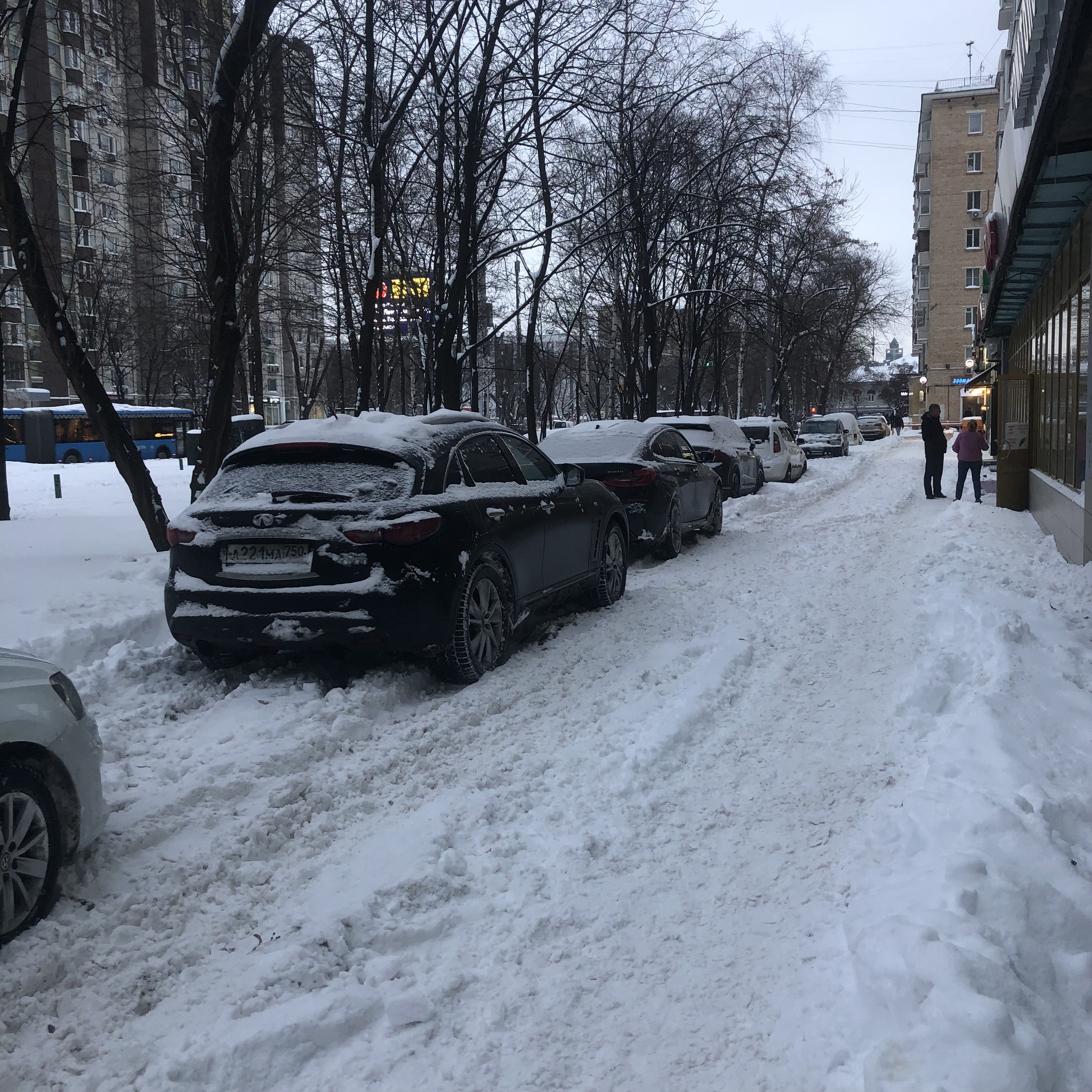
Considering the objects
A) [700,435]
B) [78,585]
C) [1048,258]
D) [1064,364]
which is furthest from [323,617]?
[1048,258]

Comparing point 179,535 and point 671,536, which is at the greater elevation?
point 179,535

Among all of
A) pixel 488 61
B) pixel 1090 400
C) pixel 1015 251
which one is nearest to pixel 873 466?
pixel 1015 251

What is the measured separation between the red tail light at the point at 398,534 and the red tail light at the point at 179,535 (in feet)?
3.35

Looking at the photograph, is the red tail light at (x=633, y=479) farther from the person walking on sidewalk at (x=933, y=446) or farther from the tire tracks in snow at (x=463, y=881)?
the person walking on sidewalk at (x=933, y=446)

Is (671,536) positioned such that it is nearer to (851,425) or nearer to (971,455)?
(971,455)

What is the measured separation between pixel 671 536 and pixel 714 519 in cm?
240

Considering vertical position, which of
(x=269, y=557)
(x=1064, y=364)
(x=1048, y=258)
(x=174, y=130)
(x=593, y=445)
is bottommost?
(x=269, y=557)

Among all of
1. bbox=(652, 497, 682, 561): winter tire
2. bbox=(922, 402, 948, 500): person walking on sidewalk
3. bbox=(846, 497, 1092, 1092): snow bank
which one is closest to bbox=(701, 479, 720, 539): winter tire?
bbox=(652, 497, 682, 561): winter tire

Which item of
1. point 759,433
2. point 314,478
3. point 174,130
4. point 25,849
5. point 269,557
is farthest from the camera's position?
point 759,433

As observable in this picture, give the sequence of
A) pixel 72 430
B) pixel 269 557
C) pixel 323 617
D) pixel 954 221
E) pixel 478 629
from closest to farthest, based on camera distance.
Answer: pixel 323 617 < pixel 269 557 < pixel 478 629 < pixel 72 430 < pixel 954 221

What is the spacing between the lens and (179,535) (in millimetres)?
6328


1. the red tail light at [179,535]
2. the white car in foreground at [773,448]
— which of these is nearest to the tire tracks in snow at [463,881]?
the red tail light at [179,535]

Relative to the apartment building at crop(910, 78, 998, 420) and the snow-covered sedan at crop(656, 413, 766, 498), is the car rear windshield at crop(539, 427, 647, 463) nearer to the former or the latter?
the snow-covered sedan at crop(656, 413, 766, 498)

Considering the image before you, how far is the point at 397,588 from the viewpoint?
594 centimetres
